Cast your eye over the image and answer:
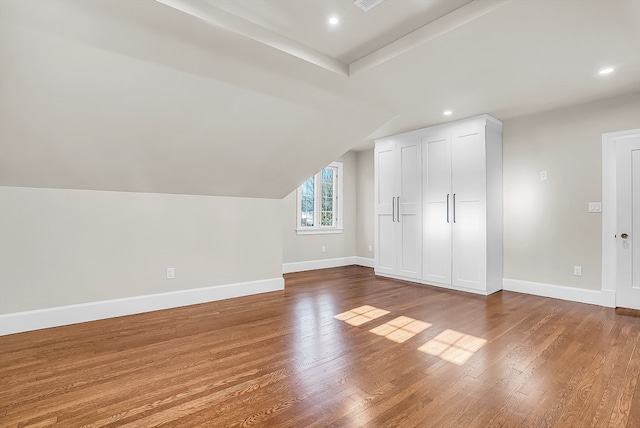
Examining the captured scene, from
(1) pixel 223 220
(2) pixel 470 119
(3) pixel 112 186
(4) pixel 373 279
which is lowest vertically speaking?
(4) pixel 373 279

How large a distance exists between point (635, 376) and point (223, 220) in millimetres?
4087

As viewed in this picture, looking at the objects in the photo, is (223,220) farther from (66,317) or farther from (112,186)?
(66,317)

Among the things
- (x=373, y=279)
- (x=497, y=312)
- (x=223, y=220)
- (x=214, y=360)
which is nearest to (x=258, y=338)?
(x=214, y=360)

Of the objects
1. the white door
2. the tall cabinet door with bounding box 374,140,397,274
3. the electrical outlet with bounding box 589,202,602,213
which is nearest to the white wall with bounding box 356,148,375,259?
the tall cabinet door with bounding box 374,140,397,274

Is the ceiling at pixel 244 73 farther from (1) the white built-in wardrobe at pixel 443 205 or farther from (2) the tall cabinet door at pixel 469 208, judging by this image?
(1) the white built-in wardrobe at pixel 443 205

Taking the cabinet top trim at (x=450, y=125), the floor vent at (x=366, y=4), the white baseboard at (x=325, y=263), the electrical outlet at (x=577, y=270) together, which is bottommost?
the white baseboard at (x=325, y=263)

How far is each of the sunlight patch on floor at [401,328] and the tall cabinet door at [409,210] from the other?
6.36 ft

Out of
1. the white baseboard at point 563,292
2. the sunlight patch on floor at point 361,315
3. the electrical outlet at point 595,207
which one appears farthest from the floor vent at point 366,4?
the white baseboard at point 563,292

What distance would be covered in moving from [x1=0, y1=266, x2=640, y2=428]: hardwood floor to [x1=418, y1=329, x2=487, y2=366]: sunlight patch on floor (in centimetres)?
2

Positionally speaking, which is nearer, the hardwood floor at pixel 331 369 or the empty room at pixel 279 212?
the hardwood floor at pixel 331 369

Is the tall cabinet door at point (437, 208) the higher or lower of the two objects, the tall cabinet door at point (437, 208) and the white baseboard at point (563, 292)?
the higher

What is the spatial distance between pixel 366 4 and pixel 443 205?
325 cm

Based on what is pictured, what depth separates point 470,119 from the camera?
14.5 ft

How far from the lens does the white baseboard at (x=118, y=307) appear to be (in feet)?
9.60
